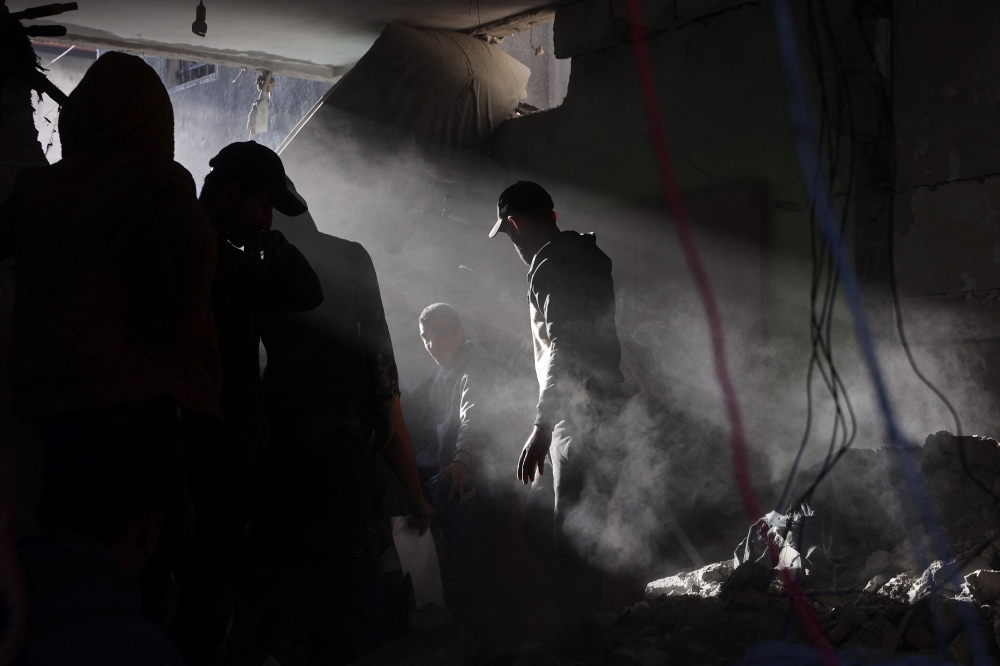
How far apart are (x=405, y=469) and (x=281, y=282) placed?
110 cm

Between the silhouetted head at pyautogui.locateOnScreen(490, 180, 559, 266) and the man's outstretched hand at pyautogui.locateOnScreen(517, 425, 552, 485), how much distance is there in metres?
0.93

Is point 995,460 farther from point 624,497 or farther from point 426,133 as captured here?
point 426,133

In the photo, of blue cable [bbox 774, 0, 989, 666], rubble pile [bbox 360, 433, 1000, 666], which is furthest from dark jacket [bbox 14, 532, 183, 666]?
blue cable [bbox 774, 0, 989, 666]

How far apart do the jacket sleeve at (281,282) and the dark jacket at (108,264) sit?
15.8 inches

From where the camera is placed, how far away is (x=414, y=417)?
5.52 m

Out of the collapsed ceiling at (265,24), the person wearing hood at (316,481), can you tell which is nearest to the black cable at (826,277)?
the collapsed ceiling at (265,24)

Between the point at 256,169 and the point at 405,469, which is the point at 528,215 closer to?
the point at 405,469

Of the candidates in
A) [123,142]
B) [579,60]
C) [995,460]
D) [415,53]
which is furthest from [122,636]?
[415,53]

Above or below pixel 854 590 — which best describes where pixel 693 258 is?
above

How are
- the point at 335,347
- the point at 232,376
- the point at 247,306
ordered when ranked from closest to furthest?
the point at 232,376 < the point at 247,306 < the point at 335,347

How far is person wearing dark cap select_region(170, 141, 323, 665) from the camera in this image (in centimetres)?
247

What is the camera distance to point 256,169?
9.14 feet

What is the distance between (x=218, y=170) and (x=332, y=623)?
1.54 m

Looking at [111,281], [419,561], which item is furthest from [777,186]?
[111,281]
